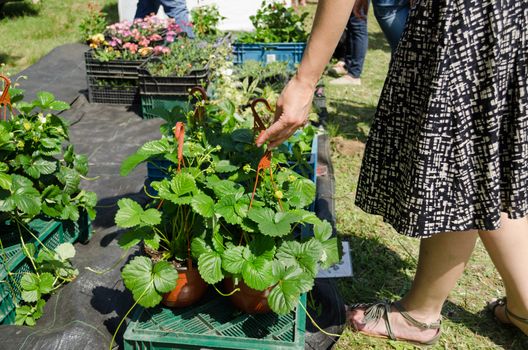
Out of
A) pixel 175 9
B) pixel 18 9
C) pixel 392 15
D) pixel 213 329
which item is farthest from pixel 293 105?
pixel 18 9

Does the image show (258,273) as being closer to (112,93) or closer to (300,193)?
(300,193)

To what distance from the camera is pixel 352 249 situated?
8.15 feet

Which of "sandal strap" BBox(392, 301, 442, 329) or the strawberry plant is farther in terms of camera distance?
"sandal strap" BBox(392, 301, 442, 329)

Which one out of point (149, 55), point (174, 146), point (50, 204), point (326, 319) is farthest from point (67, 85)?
point (326, 319)

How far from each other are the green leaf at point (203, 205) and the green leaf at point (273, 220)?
117 millimetres

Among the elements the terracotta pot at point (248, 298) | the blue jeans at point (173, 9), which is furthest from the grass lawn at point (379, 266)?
the blue jeans at point (173, 9)

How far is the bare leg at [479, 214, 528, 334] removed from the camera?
1.62 meters

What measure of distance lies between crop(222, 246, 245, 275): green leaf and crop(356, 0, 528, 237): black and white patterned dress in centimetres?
49

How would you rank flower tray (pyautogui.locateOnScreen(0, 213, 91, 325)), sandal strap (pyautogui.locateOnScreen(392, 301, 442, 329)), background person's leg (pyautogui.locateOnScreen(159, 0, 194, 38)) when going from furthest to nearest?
background person's leg (pyautogui.locateOnScreen(159, 0, 194, 38)) → sandal strap (pyautogui.locateOnScreen(392, 301, 442, 329)) → flower tray (pyautogui.locateOnScreen(0, 213, 91, 325))

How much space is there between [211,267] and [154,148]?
486 millimetres

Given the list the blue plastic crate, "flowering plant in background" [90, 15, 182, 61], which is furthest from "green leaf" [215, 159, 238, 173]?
the blue plastic crate

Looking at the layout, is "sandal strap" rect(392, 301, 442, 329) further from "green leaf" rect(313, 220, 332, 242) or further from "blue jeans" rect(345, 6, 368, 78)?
"blue jeans" rect(345, 6, 368, 78)

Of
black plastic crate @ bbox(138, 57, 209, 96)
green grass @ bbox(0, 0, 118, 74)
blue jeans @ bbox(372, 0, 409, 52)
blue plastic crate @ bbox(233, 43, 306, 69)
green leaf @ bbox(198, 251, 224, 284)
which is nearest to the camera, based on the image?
green leaf @ bbox(198, 251, 224, 284)

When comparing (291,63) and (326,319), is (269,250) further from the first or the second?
(291,63)
